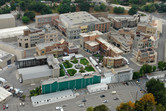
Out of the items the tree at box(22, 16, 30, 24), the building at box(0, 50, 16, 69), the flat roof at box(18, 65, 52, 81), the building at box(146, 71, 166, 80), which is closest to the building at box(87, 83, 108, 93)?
the flat roof at box(18, 65, 52, 81)

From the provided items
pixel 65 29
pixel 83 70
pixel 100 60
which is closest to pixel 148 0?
pixel 65 29

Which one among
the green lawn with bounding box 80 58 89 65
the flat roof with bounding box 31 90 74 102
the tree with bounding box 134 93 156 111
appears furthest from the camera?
the green lawn with bounding box 80 58 89 65

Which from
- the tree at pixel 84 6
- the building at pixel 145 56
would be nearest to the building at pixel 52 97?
the building at pixel 145 56

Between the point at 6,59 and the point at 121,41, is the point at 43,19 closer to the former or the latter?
the point at 6,59

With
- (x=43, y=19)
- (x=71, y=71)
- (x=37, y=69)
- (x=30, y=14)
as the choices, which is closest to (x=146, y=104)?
(x=71, y=71)

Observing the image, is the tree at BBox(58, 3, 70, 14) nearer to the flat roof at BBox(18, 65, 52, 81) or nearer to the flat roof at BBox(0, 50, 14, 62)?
the flat roof at BBox(0, 50, 14, 62)

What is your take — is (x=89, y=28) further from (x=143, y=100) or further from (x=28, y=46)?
(x=143, y=100)

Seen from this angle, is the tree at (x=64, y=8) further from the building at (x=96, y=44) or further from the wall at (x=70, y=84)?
the wall at (x=70, y=84)
